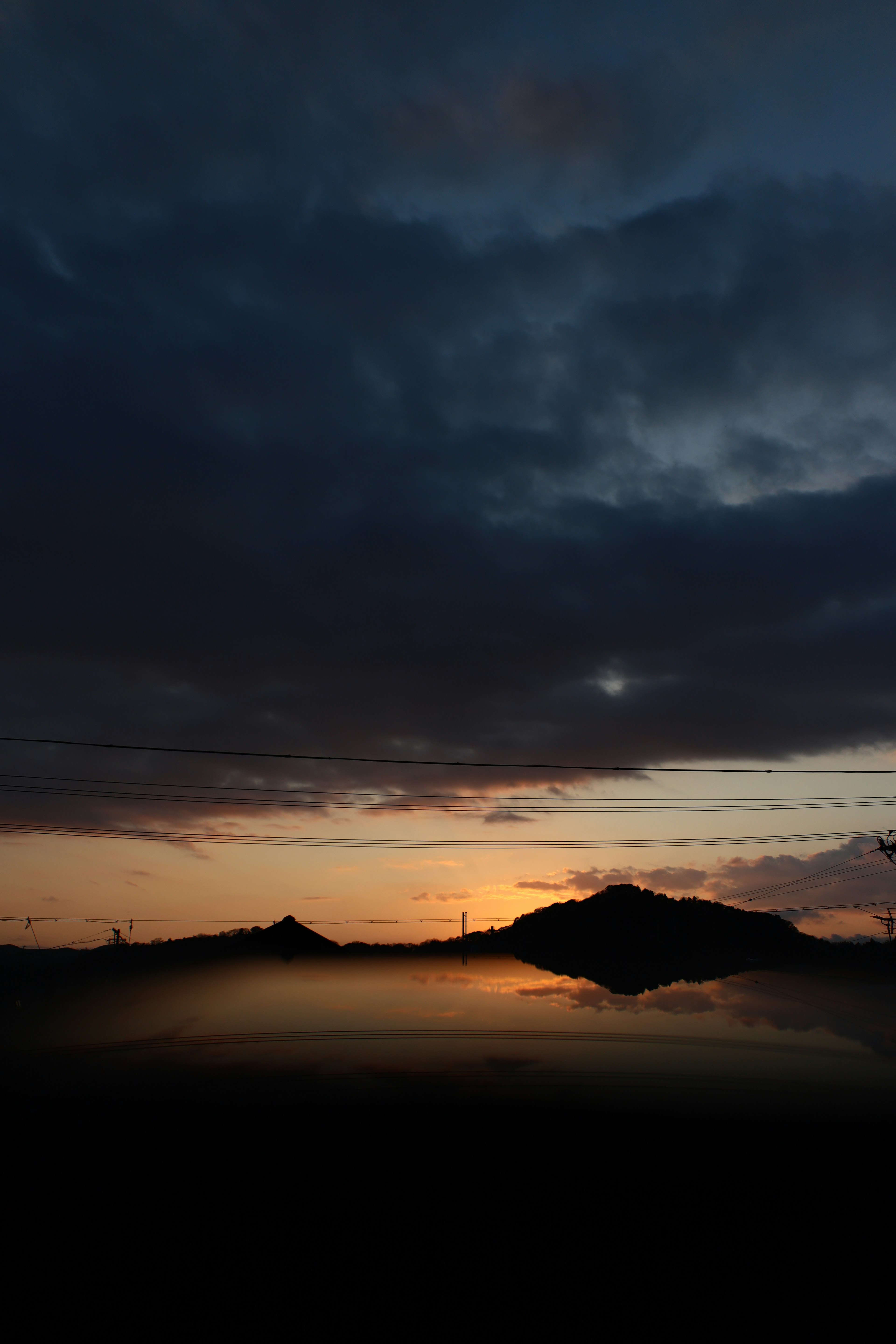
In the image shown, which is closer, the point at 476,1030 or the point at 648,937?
the point at 476,1030

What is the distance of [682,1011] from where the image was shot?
5716 cm

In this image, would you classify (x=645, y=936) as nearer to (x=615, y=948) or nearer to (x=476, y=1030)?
(x=615, y=948)

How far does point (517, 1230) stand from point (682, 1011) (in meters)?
44.1

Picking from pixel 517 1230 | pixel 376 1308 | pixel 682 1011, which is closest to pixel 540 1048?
pixel 682 1011

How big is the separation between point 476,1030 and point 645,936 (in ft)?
286

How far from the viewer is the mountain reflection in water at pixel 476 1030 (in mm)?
36719

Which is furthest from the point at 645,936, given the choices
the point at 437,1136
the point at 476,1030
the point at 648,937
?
the point at 437,1136

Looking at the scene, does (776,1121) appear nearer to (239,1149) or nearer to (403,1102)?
Answer: (403,1102)

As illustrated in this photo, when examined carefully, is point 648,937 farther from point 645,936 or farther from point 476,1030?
point 476,1030

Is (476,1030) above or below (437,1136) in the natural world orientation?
below

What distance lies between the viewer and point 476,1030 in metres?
47.7

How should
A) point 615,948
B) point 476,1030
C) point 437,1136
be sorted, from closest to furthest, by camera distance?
point 437,1136 < point 476,1030 < point 615,948

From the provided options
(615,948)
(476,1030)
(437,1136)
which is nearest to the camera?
(437,1136)

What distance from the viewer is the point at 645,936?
124m
